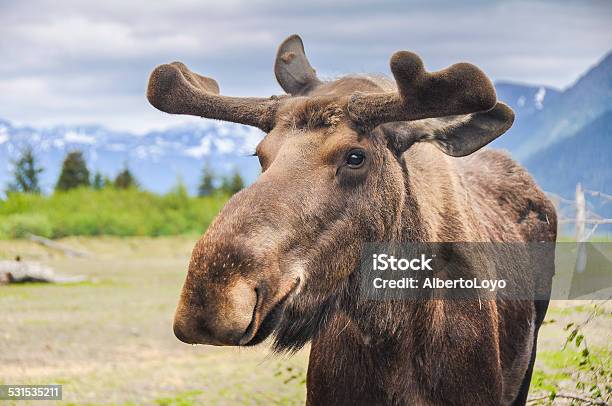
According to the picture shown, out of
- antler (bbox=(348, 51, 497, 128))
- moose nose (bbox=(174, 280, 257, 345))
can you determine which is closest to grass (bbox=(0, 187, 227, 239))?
antler (bbox=(348, 51, 497, 128))

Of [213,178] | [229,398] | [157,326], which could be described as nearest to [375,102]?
[229,398]

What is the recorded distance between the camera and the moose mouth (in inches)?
128

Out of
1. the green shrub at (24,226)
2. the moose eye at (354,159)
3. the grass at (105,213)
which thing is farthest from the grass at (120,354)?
the grass at (105,213)

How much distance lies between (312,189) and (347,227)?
0.31 meters

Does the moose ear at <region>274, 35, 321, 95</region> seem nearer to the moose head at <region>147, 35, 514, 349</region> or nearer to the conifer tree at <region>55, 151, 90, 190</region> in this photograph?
the moose head at <region>147, 35, 514, 349</region>

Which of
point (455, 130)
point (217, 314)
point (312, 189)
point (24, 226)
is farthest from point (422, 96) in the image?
point (24, 226)

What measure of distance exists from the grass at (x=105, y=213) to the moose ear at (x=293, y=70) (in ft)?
85.7

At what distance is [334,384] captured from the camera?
4.36 m

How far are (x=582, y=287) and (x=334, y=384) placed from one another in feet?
14.4

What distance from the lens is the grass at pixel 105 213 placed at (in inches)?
1277

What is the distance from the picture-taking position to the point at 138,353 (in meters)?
12.0

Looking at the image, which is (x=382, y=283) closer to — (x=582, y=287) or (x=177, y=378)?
(x=582, y=287)
